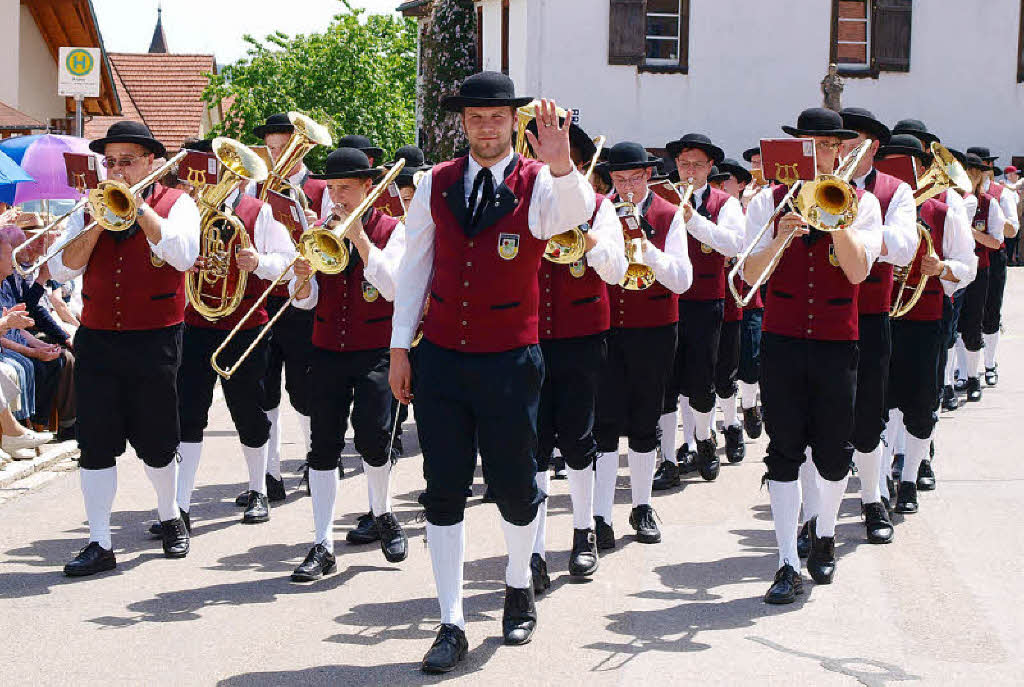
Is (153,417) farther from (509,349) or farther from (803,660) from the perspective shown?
(803,660)

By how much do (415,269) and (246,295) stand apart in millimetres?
3030

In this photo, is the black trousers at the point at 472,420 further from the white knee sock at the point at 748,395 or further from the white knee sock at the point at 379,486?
the white knee sock at the point at 748,395

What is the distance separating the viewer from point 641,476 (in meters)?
8.19

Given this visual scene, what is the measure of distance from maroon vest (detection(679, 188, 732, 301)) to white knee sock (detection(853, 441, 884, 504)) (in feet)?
7.06

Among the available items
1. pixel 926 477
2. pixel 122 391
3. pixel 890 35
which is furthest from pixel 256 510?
pixel 890 35

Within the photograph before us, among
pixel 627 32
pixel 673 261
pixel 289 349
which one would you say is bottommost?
pixel 289 349

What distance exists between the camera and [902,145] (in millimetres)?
8641

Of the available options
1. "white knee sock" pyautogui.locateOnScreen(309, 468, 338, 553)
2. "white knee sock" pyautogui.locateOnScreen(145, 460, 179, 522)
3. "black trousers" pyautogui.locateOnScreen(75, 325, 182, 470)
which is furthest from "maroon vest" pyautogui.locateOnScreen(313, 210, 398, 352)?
"white knee sock" pyautogui.locateOnScreen(145, 460, 179, 522)

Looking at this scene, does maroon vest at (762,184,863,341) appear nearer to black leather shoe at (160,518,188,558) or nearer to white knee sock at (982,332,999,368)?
black leather shoe at (160,518,188,558)

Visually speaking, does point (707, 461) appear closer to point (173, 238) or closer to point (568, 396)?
point (568, 396)

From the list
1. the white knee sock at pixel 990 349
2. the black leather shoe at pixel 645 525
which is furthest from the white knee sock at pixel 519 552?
the white knee sock at pixel 990 349

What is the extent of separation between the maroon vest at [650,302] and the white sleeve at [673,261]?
9cm

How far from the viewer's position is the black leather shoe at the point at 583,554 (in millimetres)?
7262

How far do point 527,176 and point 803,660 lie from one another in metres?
2.20
